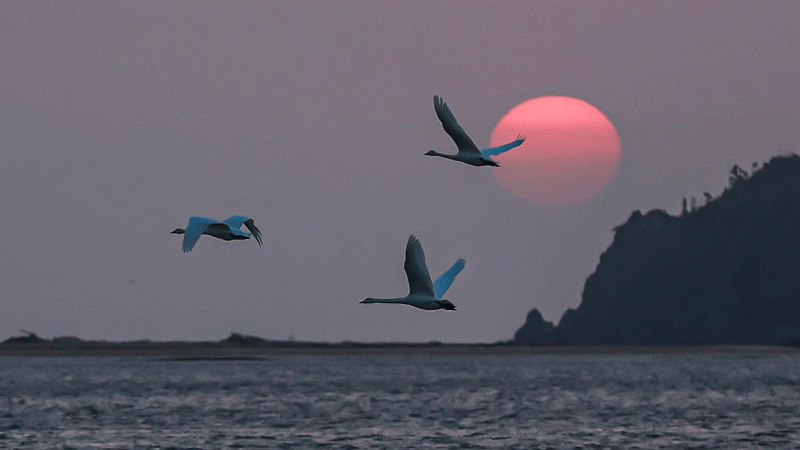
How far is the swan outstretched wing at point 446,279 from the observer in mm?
53250

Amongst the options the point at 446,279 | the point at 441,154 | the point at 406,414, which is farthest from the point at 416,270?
the point at 406,414

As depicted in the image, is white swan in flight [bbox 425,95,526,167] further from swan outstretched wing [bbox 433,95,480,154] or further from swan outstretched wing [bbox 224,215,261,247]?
swan outstretched wing [bbox 224,215,261,247]

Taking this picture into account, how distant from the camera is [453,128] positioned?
175ft

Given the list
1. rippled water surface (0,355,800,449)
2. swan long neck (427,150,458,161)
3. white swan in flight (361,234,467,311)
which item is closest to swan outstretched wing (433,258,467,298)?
white swan in flight (361,234,467,311)

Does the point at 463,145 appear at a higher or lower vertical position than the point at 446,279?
higher

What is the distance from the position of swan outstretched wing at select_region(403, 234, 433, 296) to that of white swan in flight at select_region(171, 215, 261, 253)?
14.0 ft

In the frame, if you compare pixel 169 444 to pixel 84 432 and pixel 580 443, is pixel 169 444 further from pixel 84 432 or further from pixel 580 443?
pixel 580 443

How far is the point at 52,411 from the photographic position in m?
123

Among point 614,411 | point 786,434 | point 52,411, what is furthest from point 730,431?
point 52,411

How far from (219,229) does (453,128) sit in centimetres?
732

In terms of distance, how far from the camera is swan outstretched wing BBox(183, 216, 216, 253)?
50.0 metres

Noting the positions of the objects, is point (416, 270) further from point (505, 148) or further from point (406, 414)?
point (406, 414)

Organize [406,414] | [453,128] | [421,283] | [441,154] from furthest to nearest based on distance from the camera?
1. [406,414]
2. [441,154]
3. [453,128]
4. [421,283]

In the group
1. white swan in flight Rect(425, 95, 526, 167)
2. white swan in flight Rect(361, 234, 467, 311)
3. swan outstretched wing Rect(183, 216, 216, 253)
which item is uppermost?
white swan in flight Rect(425, 95, 526, 167)
